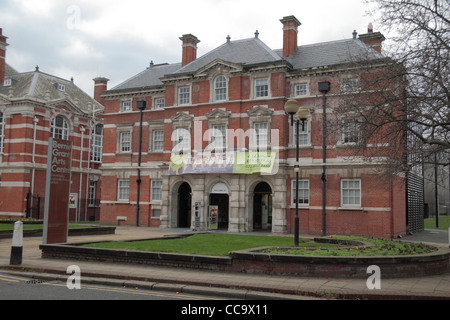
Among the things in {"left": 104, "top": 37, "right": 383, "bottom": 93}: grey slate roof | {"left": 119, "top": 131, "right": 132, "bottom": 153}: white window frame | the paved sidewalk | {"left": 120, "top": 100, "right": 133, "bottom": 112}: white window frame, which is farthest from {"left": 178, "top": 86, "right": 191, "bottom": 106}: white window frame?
the paved sidewalk

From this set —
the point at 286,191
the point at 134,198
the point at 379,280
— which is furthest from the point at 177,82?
the point at 379,280

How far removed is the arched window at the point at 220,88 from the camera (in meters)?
30.1

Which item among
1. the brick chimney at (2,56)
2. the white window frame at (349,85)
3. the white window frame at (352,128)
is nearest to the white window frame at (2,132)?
the brick chimney at (2,56)

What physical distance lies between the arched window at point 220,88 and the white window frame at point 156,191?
26.1 ft

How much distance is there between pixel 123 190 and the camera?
3434cm

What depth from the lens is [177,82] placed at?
3195cm

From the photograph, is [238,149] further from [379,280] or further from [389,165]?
[379,280]

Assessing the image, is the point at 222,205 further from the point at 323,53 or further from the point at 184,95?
A: the point at 323,53

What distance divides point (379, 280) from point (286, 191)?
1688cm

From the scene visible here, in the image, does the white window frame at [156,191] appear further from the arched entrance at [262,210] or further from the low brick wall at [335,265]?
the low brick wall at [335,265]

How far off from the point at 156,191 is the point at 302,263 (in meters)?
22.7

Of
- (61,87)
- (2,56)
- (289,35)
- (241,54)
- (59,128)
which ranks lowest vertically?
(59,128)

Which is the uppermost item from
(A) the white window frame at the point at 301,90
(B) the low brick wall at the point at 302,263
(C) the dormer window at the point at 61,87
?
(C) the dormer window at the point at 61,87

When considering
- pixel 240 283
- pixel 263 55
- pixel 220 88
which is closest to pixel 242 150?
pixel 220 88
